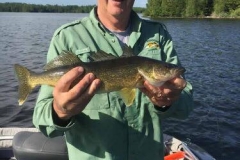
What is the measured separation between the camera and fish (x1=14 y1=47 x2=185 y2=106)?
2.96 m

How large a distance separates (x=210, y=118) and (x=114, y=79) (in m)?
10.7

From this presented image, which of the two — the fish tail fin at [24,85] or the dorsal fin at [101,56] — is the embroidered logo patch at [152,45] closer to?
the dorsal fin at [101,56]

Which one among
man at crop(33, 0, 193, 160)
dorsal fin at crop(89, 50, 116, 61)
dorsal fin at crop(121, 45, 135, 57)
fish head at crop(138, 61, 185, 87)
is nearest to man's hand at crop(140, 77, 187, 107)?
man at crop(33, 0, 193, 160)

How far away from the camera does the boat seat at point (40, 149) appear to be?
499cm

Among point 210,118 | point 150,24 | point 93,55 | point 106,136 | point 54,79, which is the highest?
point 150,24

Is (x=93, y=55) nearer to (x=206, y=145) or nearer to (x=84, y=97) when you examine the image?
(x=84, y=97)

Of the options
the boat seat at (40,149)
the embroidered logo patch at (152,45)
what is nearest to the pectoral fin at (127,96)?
the embroidered logo patch at (152,45)

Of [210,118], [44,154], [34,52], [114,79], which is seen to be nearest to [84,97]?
[114,79]

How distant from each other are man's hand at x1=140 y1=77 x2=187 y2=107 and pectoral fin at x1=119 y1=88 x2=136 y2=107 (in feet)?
0.45

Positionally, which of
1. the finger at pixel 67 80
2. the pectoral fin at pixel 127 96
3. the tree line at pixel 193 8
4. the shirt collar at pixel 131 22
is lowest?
the tree line at pixel 193 8

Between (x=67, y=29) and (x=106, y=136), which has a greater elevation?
(x=67, y=29)

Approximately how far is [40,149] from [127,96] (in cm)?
252

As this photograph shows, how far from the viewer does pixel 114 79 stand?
10.0 ft

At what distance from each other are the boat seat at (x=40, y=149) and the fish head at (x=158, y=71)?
2.41 meters
